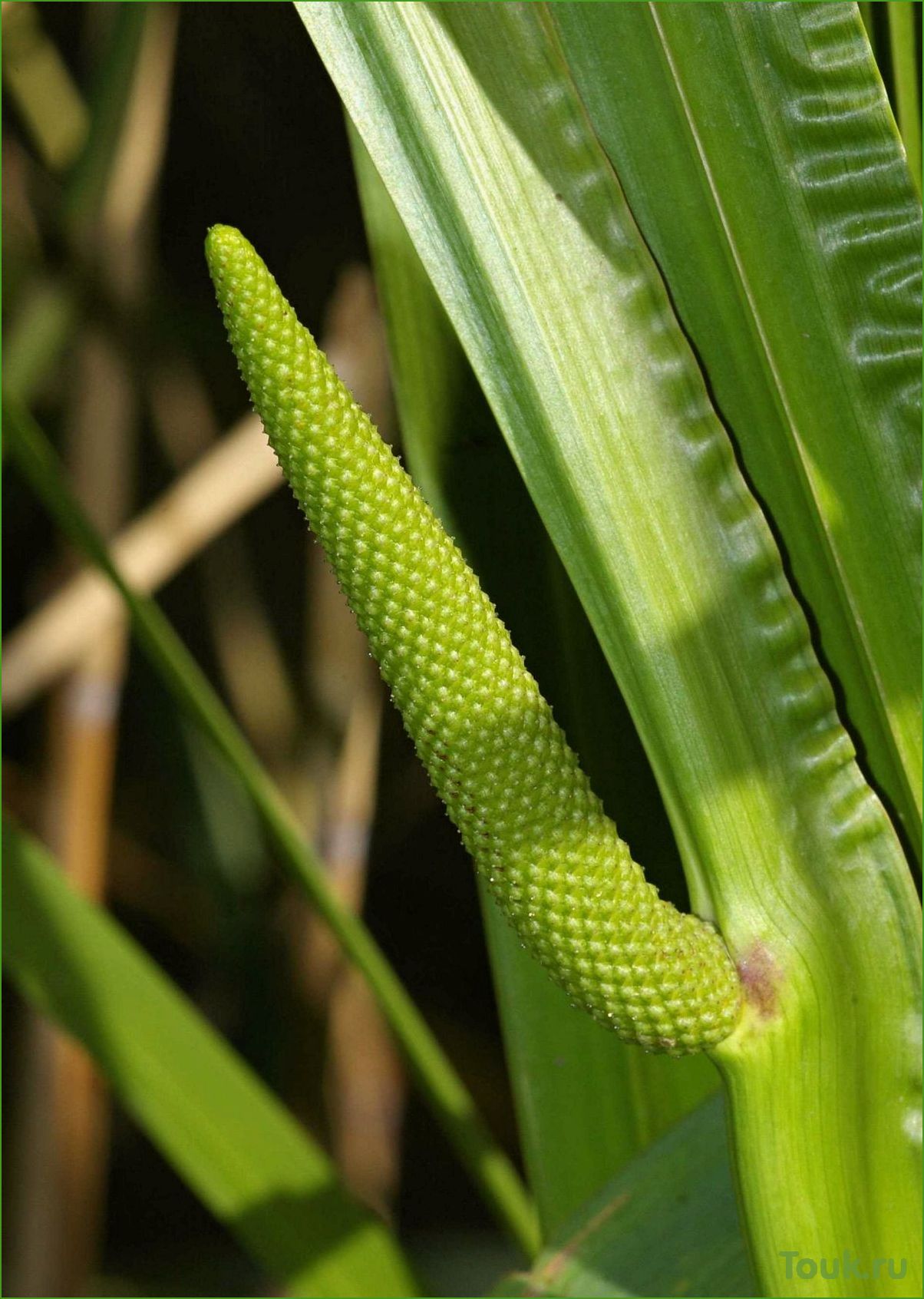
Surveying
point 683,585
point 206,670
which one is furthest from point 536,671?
point 206,670

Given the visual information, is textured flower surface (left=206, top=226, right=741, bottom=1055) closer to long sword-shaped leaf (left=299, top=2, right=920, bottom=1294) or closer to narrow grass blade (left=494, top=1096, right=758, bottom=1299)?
long sword-shaped leaf (left=299, top=2, right=920, bottom=1294)

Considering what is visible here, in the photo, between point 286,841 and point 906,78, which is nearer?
point 906,78

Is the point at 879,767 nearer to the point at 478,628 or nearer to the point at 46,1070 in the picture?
the point at 478,628

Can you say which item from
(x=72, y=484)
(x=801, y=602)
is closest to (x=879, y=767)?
(x=801, y=602)

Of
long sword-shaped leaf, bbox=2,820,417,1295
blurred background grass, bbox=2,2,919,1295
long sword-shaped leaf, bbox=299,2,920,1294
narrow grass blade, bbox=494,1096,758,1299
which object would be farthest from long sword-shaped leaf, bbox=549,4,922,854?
blurred background grass, bbox=2,2,919,1295

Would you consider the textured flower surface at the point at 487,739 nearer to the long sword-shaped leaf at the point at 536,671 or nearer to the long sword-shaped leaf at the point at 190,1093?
the long sword-shaped leaf at the point at 536,671

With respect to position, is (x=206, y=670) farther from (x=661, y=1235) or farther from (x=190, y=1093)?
(x=661, y=1235)
